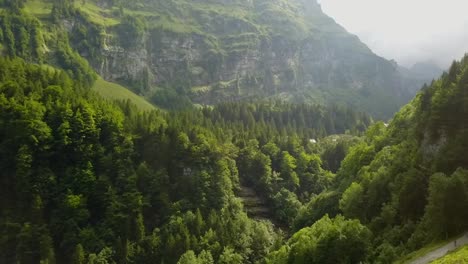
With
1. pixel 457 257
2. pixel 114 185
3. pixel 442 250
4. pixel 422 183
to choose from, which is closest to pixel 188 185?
pixel 114 185

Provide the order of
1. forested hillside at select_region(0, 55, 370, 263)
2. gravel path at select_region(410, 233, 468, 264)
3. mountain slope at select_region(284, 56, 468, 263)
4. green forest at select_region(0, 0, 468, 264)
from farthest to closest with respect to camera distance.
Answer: forested hillside at select_region(0, 55, 370, 263), green forest at select_region(0, 0, 468, 264), mountain slope at select_region(284, 56, 468, 263), gravel path at select_region(410, 233, 468, 264)

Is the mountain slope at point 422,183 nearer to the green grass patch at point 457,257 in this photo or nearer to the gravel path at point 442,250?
the gravel path at point 442,250

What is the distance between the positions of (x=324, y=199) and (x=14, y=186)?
80084 mm

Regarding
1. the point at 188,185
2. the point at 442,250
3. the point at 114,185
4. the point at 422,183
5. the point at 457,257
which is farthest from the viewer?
the point at 188,185

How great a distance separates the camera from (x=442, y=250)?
4706 cm

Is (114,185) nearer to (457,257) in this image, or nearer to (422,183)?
(422,183)

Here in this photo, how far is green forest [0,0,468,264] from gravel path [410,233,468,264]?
6.50 m

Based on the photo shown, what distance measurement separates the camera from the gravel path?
4541 cm

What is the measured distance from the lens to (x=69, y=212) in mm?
107688

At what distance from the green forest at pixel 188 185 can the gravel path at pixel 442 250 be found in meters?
6.50

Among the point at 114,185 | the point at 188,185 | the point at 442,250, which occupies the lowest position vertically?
the point at 114,185

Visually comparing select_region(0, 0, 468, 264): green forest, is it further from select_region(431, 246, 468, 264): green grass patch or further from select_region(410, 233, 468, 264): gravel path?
select_region(431, 246, 468, 264): green grass patch

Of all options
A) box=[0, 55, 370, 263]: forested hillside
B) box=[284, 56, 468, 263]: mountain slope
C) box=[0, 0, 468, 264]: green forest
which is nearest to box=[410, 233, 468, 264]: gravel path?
box=[284, 56, 468, 263]: mountain slope

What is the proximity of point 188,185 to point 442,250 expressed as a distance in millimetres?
83940
